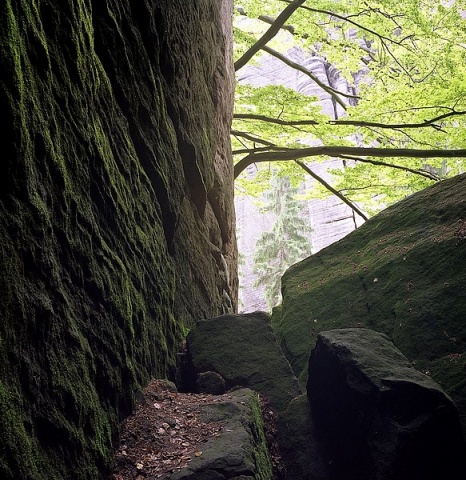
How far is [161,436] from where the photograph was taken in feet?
A: 11.3

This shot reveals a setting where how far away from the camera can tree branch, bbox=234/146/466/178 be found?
315 inches

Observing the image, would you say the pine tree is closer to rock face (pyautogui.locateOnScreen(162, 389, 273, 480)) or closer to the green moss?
the green moss

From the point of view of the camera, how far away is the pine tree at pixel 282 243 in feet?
90.2

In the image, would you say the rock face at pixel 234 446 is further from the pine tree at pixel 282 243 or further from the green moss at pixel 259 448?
the pine tree at pixel 282 243

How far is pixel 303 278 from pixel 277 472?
2.95 meters

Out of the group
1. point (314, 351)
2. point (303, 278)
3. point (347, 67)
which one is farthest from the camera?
point (347, 67)

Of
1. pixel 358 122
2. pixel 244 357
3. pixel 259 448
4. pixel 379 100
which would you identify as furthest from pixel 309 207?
pixel 259 448

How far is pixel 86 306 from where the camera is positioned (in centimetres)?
305

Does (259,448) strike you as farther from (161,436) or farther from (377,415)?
(377,415)

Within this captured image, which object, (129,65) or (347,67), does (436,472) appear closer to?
(129,65)

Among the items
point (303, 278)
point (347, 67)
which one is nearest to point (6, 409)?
point (303, 278)

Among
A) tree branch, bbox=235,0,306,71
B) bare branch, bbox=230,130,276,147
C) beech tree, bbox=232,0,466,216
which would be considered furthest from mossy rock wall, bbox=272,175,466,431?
tree branch, bbox=235,0,306,71

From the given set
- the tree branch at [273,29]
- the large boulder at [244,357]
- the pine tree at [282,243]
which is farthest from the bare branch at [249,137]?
the pine tree at [282,243]

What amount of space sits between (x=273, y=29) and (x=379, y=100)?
105 inches
